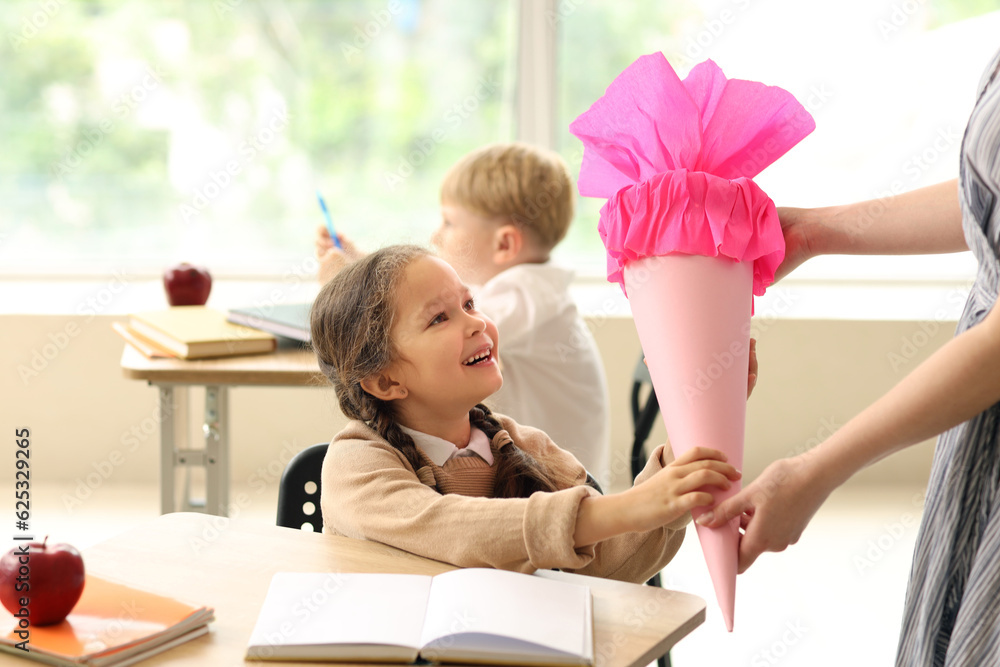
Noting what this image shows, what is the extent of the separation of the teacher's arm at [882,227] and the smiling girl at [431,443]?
308 mm

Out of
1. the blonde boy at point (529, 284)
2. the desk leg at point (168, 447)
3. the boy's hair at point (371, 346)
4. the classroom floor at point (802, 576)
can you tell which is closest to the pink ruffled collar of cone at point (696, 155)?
the boy's hair at point (371, 346)

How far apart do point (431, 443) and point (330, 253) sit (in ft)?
4.03

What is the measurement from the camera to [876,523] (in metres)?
3.66

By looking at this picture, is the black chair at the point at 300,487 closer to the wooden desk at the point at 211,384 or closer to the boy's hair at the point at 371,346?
the boy's hair at the point at 371,346

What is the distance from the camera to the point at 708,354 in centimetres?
103

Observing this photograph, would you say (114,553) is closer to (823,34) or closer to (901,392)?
(901,392)

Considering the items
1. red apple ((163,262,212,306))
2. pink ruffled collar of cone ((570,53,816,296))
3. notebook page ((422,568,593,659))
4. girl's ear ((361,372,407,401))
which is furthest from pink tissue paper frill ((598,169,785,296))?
red apple ((163,262,212,306))

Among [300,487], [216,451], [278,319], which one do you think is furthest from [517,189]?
[300,487]

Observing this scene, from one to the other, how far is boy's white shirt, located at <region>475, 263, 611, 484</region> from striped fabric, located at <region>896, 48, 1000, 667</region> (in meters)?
1.51

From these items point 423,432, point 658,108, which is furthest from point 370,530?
point 658,108

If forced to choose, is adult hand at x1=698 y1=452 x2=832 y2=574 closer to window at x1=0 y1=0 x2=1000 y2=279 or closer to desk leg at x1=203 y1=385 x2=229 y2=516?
desk leg at x1=203 y1=385 x2=229 y2=516

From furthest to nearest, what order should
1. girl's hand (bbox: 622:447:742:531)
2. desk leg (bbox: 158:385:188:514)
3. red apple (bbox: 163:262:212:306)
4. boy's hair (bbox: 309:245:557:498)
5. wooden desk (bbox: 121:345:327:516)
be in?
red apple (bbox: 163:262:212:306) < desk leg (bbox: 158:385:188:514) < wooden desk (bbox: 121:345:327:516) < boy's hair (bbox: 309:245:557:498) < girl's hand (bbox: 622:447:742:531)

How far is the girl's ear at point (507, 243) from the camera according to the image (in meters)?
2.67

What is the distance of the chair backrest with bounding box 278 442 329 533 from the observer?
1632 mm
